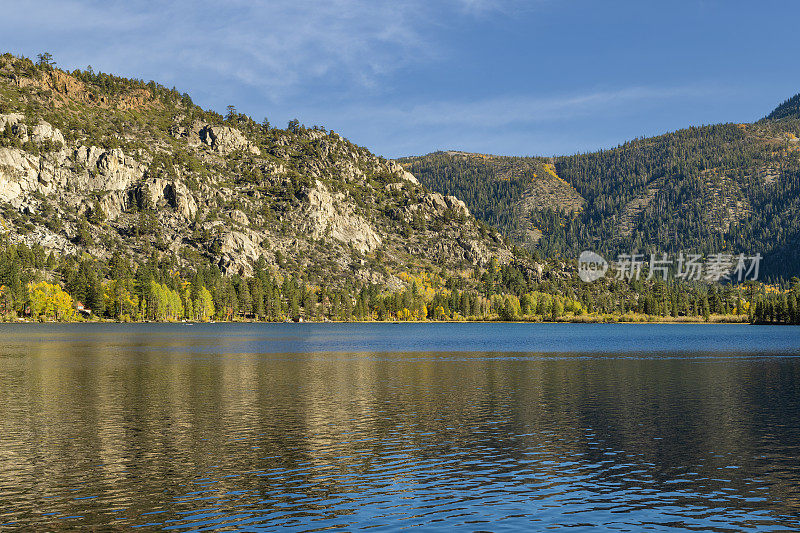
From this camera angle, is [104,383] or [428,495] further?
[104,383]

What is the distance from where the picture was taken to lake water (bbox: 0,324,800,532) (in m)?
28.8

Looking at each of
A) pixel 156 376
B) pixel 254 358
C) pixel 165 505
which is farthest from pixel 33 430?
pixel 254 358

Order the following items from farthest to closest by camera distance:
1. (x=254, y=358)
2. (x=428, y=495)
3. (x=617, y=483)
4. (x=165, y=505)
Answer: (x=254, y=358), (x=617, y=483), (x=428, y=495), (x=165, y=505)

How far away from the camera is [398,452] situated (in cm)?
4153

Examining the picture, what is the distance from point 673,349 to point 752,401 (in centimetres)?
8655

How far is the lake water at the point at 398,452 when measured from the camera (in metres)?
28.8

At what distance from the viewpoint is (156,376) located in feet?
280

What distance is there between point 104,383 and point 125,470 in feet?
144

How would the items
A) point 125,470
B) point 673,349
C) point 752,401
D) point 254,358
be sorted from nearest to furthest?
1. point 125,470
2. point 752,401
3. point 254,358
4. point 673,349

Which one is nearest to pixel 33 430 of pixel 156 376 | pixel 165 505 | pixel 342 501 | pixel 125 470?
pixel 125 470

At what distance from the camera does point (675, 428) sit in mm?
49406

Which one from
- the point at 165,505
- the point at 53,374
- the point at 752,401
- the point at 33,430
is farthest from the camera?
the point at 53,374

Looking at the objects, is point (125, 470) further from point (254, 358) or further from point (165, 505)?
point (254, 358)

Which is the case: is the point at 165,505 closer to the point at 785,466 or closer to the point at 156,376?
the point at 785,466
